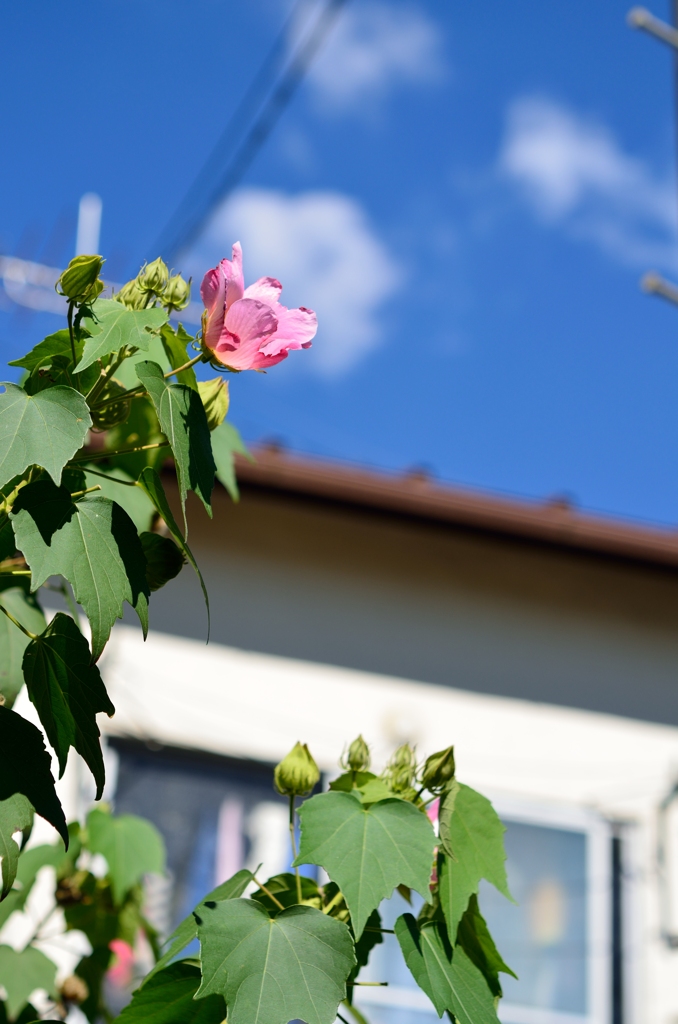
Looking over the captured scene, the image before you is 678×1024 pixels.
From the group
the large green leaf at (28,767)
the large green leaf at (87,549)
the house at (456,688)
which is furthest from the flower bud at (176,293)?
the house at (456,688)

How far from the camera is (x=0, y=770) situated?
1013 mm

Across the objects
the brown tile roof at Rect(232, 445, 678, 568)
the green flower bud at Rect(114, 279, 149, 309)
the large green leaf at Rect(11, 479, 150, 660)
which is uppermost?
the brown tile roof at Rect(232, 445, 678, 568)

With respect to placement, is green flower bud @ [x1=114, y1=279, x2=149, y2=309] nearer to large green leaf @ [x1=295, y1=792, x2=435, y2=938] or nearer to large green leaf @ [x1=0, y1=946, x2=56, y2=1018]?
large green leaf @ [x1=295, y1=792, x2=435, y2=938]

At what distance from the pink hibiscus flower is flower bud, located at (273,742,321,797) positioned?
43 cm

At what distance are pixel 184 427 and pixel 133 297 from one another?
0.20 m

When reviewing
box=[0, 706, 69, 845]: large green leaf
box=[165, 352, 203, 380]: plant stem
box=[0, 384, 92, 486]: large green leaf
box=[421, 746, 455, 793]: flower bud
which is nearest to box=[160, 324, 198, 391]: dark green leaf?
box=[165, 352, 203, 380]: plant stem

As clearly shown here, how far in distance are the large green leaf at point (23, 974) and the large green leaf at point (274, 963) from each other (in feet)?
2.75

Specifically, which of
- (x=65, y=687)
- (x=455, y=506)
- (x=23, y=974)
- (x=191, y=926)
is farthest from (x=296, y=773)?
(x=455, y=506)

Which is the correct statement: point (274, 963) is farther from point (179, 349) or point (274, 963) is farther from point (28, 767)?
point (179, 349)

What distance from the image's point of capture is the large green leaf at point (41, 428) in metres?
0.93

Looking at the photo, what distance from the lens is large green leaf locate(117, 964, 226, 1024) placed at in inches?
42.8

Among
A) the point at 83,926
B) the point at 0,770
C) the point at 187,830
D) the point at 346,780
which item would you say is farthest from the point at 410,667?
the point at 0,770

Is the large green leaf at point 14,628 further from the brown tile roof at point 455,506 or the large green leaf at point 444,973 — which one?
the brown tile roof at point 455,506

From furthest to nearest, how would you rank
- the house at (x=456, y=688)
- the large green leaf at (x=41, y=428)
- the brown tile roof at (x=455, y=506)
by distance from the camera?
the brown tile roof at (x=455, y=506)
the house at (x=456, y=688)
the large green leaf at (x=41, y=428)
